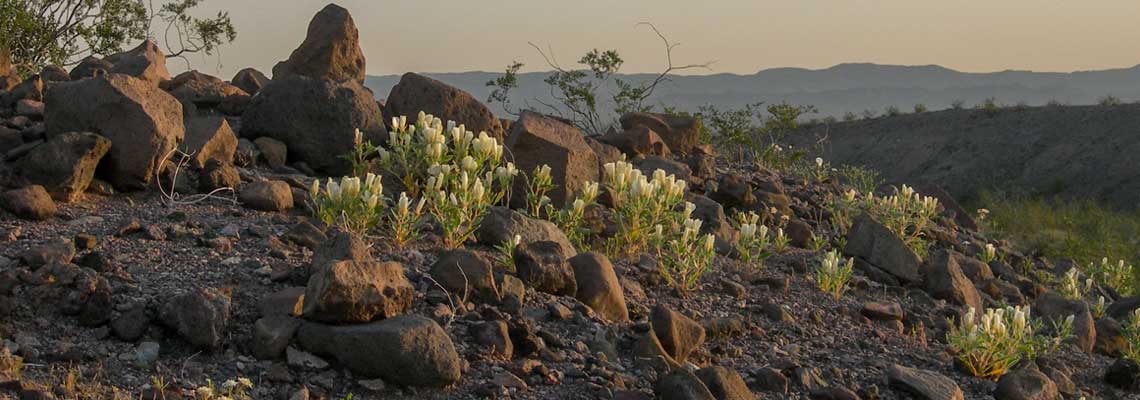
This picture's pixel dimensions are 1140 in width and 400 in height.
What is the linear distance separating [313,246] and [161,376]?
5.39ft

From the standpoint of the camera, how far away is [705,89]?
184000 millimetres

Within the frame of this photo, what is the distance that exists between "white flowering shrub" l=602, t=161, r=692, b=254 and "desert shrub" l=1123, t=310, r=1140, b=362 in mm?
3012

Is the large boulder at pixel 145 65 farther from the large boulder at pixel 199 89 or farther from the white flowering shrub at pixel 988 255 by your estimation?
the white flowering shrub at pixel 988 255

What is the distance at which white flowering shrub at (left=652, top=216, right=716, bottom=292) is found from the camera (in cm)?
622

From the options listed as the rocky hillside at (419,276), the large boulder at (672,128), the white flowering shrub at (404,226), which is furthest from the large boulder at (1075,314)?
the white flowering shrub at (404,226)

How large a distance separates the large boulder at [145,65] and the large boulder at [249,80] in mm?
759

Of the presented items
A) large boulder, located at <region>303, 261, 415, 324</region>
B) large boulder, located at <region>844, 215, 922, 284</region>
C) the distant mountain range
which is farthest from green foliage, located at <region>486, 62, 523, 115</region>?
the distant mountain range

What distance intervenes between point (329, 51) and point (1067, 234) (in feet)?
38.8

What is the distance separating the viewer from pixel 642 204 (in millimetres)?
6492

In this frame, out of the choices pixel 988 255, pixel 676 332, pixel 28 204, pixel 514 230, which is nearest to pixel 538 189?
pixel 514 230

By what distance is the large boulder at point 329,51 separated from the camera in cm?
935

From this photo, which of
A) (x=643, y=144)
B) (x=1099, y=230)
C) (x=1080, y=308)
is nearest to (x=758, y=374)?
(x=1080, y=308)

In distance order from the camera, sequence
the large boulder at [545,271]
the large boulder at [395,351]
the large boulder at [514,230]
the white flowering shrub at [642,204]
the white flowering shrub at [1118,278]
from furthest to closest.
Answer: the white flowering shrub at [1118,278]
the white flowering shrub at [642,204]
the large boulder at [514,230]
the large boulder at [545,271]
the large boulder at [395,351]

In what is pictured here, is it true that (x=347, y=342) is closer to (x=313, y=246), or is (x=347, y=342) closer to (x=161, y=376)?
(x=161, y=376)
